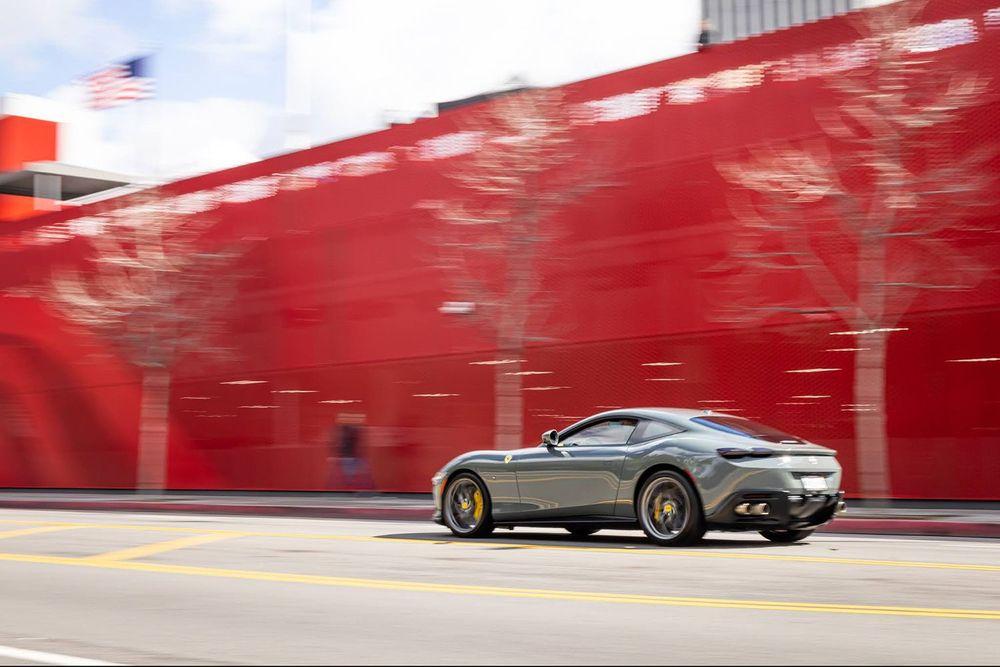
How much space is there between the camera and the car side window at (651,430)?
11523mm

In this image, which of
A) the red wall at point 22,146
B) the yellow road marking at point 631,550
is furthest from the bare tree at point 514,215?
the red wall at point 22,146

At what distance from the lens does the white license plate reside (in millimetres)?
11008

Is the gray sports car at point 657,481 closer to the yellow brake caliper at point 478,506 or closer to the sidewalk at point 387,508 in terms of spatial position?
the yellow brake caliper at point 478,506

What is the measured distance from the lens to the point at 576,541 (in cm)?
1218

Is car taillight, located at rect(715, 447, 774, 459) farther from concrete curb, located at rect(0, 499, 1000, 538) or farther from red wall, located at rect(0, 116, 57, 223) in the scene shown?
red wall, located at rect(0, 116, 57, 223)

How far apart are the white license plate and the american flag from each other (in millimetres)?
30261

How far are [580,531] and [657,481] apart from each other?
82.8 inches

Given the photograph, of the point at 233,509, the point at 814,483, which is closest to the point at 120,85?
the point at 233,509

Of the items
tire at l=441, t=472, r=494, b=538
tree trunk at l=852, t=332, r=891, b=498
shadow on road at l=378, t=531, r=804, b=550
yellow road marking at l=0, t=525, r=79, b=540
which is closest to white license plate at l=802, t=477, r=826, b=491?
shadow on road at l=378, t=531, r=804, b=550

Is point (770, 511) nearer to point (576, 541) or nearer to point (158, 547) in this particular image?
point (576, 541)

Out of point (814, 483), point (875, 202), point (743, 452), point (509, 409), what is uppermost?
point (875, 202)

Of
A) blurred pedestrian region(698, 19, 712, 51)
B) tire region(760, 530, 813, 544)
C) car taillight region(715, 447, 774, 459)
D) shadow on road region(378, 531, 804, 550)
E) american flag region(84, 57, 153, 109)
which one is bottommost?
shadow on road region(378, 531, 804, 550)

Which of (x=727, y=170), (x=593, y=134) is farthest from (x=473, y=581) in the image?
(x=593, y=134)

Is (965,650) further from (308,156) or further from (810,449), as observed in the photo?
(308,156)
